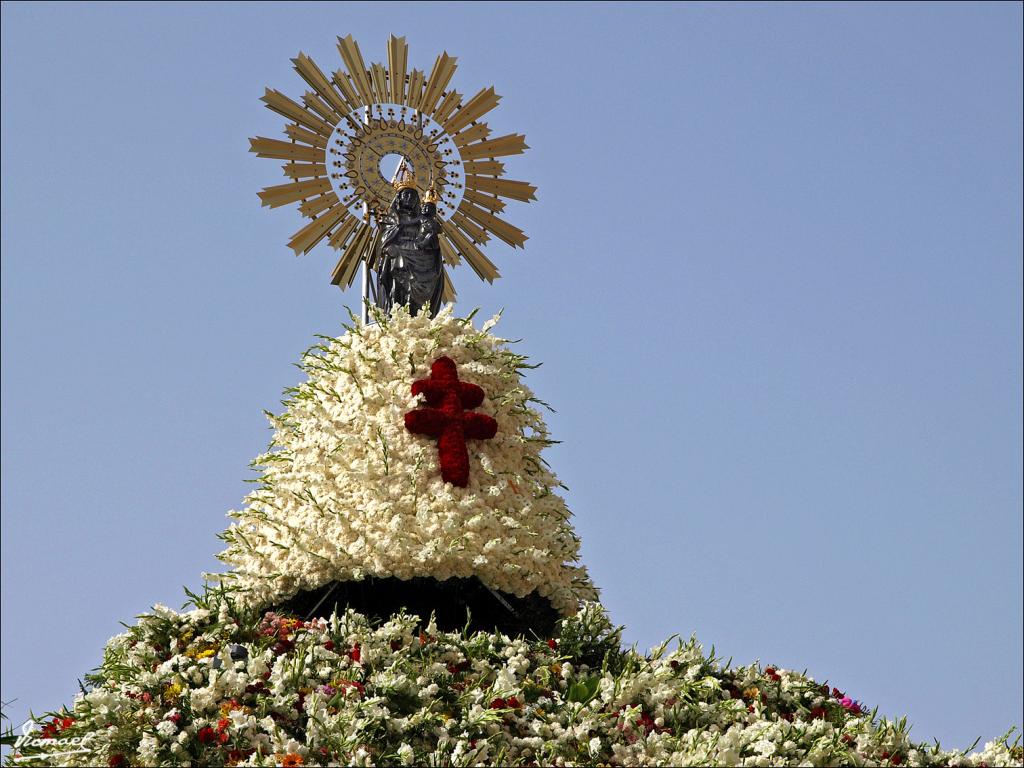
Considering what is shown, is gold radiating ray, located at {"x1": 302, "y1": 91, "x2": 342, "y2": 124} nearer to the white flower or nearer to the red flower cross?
the red flower cross

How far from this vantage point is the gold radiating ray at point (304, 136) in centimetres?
1323

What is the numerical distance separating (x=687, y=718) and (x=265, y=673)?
2.97 meters

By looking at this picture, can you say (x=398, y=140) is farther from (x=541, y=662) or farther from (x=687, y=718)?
(x=687, y=718)

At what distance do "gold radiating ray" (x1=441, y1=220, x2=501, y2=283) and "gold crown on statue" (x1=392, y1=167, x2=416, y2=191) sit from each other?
2.61ft

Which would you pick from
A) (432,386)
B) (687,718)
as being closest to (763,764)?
(687,718)

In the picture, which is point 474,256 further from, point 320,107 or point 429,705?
point 429,705

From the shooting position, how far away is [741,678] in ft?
33.6

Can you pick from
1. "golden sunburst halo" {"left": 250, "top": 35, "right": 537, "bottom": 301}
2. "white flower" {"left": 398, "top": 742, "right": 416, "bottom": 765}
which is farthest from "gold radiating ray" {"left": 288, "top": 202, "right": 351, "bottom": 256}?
"white flower" {"left": 398, "top": 742, "right": 416, "bottom": 765}

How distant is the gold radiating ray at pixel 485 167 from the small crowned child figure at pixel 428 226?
1.04m

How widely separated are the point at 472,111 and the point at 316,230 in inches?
80.8

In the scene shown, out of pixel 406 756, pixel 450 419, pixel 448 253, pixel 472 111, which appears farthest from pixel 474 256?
pixel 406 756

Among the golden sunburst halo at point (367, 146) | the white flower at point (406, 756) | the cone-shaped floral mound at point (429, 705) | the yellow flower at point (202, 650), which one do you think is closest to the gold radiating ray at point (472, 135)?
the golden sunburst halo at point (367, 146)

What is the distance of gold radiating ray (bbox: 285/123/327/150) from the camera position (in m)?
13.2

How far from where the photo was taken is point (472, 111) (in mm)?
13742
